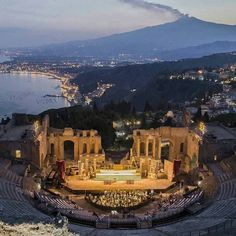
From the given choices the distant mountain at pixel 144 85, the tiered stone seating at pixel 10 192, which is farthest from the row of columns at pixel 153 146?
the distant mountain at pixel 144 85

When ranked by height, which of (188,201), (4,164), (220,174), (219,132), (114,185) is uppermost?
(219,132)

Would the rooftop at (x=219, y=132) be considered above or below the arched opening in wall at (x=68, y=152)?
above

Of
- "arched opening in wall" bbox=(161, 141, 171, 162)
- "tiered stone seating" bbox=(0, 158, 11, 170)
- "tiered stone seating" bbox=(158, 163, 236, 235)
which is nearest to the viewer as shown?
"tiered stone seating" bbox=(158, 163, 236, 235)

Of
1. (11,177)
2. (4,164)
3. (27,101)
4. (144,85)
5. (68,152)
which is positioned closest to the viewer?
(11,177)

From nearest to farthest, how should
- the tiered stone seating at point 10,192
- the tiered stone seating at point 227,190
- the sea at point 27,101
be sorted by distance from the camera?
1. the tiered stone seating at point 10,192
2. the tiered stone seating at point 227,190
3. the sea at point 27,101

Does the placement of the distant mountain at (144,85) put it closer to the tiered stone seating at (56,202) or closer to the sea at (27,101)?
the sea at (27,101)

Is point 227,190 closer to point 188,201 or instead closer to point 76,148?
point 188,201

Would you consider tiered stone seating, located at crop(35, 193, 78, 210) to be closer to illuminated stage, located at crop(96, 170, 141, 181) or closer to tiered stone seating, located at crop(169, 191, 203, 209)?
illuminated stage, located at crop(96, 170, 141, 181)

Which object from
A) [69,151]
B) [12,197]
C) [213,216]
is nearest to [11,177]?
[12,197]

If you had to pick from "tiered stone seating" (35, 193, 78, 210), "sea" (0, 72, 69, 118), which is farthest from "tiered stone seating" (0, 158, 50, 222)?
"sea" (0, 72, 69, 118)
